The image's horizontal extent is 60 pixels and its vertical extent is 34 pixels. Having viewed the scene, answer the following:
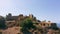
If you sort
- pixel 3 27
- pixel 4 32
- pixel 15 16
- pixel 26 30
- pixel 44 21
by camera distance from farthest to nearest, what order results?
pixel 15 16 → pixel 44 21 → pixel 3 27 → pixel 4 32 → pixel 26 30

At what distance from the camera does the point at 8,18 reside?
51.3 metres

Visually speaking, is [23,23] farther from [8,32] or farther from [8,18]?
[8,18]

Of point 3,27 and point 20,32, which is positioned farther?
point 3,27

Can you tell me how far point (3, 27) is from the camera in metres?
40.1

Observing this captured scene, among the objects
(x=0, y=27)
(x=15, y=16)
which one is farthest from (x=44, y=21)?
(x=0, y=27)

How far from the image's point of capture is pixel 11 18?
2032 inches

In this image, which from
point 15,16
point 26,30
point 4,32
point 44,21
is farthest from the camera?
point 15,16

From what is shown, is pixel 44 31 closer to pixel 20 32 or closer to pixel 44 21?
pixel 20 32

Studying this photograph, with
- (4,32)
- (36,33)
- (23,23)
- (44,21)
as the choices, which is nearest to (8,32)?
(4,32)

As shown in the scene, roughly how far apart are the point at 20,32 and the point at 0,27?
635cm

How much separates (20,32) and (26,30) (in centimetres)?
119

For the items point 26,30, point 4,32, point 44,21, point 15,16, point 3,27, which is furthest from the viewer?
point 15,16

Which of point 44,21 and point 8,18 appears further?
point 8,18

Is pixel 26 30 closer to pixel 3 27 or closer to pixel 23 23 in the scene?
pixel 23 23
